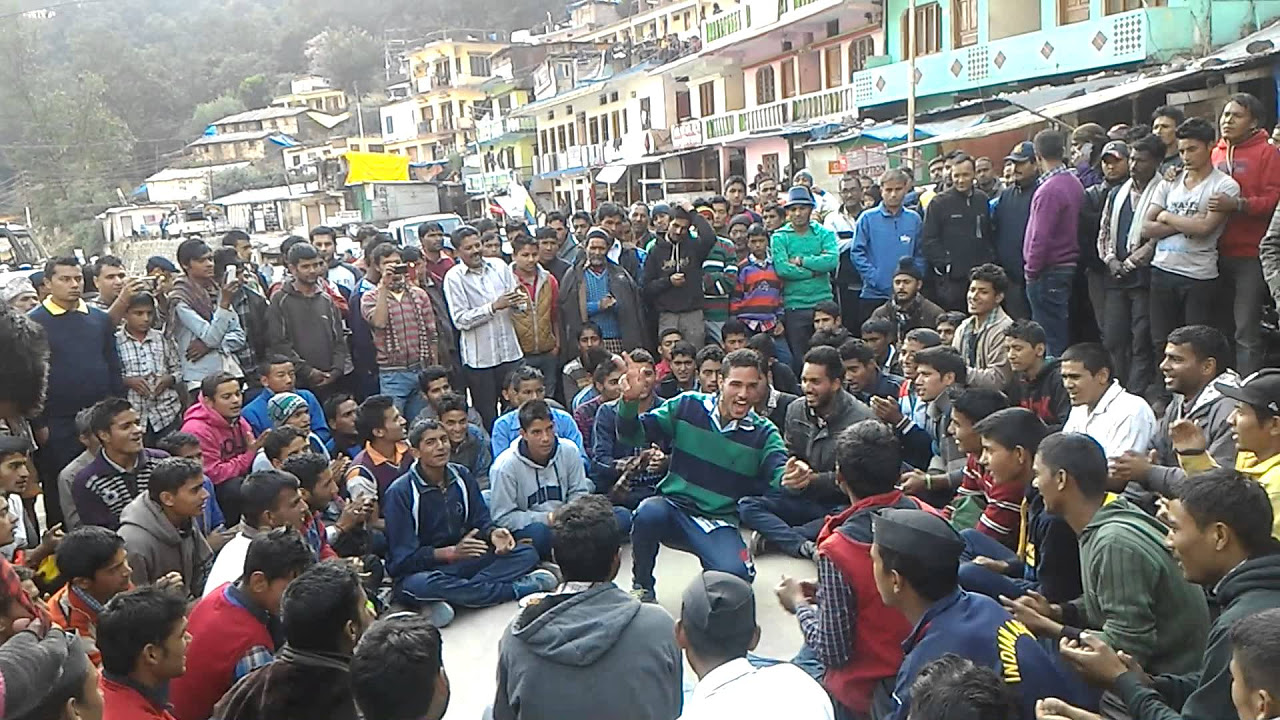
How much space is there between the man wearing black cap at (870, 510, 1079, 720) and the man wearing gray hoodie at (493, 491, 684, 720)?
2.12 ft

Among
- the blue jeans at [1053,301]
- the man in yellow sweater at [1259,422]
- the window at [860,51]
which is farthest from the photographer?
the window at [860,51]

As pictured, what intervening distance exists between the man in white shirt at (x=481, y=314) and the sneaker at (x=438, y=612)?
7.52ft

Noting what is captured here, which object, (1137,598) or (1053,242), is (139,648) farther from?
(1053,242)

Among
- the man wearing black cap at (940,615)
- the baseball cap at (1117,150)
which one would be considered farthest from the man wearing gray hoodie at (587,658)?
the baseball cap at (1117,150)

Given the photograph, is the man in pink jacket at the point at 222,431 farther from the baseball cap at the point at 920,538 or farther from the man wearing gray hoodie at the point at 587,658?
the baseball cap at the point at 920,538

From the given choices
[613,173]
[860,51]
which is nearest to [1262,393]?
[860,51]

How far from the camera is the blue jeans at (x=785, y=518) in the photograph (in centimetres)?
522

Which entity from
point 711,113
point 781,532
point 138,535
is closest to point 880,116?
point 711,113

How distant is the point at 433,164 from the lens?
46406mm

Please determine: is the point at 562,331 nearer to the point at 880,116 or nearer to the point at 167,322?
the point at 167,322

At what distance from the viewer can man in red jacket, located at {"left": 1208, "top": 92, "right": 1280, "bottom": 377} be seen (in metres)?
5.18

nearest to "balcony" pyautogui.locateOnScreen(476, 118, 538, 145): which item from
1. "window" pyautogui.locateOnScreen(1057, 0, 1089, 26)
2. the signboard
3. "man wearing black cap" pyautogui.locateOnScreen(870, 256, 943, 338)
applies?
the signboard

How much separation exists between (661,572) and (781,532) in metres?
0.70

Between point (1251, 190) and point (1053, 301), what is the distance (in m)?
1.42
